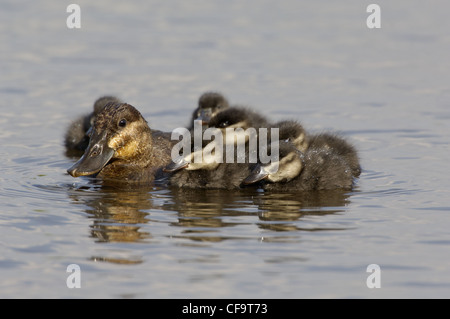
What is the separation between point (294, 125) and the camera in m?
8.83

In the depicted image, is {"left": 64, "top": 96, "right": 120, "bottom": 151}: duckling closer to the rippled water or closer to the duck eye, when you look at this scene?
the rippled water

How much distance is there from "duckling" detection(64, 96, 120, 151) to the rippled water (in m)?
0.28

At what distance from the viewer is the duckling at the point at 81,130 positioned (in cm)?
Answer: 1044

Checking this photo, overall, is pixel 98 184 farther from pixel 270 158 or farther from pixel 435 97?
pixel 435 97

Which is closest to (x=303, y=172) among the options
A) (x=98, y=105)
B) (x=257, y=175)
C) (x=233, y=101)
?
(x=257, y=175)

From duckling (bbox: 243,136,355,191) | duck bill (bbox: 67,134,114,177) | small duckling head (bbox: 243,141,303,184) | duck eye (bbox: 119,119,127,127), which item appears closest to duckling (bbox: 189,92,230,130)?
duck eye (bbox: 119,119,127,127)

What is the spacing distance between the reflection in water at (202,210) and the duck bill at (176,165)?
0.23 meters

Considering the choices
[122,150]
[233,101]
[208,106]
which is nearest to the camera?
[122,150]

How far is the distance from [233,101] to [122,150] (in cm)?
331

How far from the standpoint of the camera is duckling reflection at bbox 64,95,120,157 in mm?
10413

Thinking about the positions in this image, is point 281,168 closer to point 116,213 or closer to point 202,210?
point 202,210

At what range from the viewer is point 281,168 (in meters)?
8.08

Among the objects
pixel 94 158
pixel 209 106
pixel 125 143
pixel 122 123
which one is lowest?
pixel 94 158
